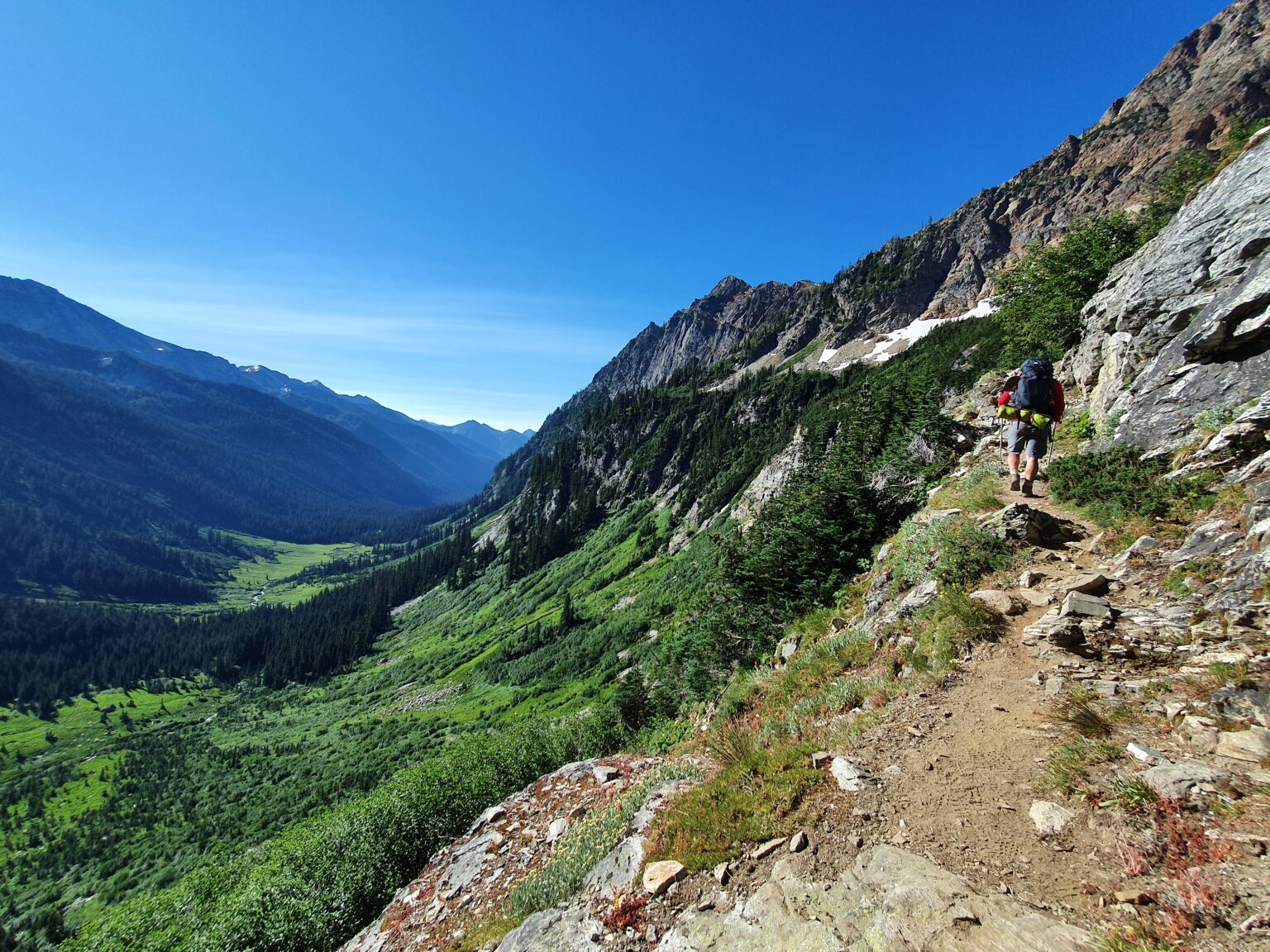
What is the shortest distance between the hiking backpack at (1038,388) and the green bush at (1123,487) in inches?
60.5

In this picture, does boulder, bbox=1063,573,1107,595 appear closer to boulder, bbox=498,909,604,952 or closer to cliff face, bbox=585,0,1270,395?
boulder, bbox=498,909,604,952

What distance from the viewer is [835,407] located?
3504 inches

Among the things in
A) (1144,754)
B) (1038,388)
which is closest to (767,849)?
(1144,754)

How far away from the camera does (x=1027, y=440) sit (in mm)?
14008

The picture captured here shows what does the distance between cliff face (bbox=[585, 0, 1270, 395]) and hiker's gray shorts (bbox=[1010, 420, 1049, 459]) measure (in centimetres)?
11841

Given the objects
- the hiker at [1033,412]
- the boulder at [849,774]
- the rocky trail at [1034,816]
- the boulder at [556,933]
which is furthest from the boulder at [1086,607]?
the boulder at [556,933]

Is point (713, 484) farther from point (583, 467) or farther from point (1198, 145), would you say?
point (1198, 145)

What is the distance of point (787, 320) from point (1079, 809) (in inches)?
8088

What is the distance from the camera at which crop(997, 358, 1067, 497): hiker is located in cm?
1360

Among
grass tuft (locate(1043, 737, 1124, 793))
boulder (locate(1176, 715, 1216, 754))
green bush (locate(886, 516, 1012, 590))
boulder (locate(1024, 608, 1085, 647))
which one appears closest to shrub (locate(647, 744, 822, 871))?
grass tuft (locate(1043, 737, 1124, 793))

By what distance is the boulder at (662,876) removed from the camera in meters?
6.44

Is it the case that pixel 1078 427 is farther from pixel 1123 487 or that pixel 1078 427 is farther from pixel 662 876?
pixel 662 876

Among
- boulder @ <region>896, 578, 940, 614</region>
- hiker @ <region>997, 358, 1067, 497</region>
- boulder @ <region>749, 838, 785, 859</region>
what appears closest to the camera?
boulder @ <region>749, 838, 785, 859</region>

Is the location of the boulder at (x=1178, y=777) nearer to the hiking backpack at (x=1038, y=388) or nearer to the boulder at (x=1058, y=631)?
the boulder at (x=1058, y=631)
